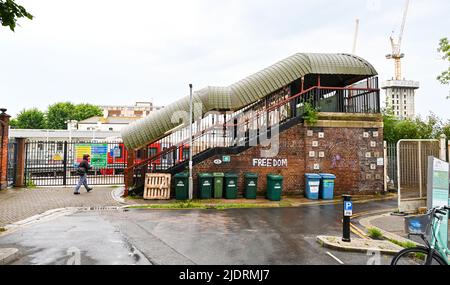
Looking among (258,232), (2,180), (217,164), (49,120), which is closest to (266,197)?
(217,164)

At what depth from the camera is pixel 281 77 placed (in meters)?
15.0

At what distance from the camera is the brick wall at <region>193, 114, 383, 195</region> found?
14367 mm

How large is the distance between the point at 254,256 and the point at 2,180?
14192 mm

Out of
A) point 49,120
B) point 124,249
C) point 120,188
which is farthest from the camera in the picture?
point 49,120

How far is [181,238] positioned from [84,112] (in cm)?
7914

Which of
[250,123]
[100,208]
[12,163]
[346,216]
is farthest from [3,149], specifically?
[346,216]

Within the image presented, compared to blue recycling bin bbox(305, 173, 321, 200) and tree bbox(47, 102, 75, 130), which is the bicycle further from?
tree bbox(47, 102, 75, 130)

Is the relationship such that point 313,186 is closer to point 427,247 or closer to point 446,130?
point 427,247

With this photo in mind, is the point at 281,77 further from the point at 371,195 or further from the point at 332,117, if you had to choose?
the point at 371,195

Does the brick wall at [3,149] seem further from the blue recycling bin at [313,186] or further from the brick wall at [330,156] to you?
the blue recycling bin at [313,186]

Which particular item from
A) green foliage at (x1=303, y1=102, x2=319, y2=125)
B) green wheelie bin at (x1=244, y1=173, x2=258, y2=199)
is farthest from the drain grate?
green foliage at (x1=303, y1=102, x2=319, y2=125)

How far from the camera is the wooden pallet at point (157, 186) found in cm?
1327

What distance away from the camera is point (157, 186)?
13.3 metres

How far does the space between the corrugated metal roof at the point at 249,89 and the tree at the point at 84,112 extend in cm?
6974
